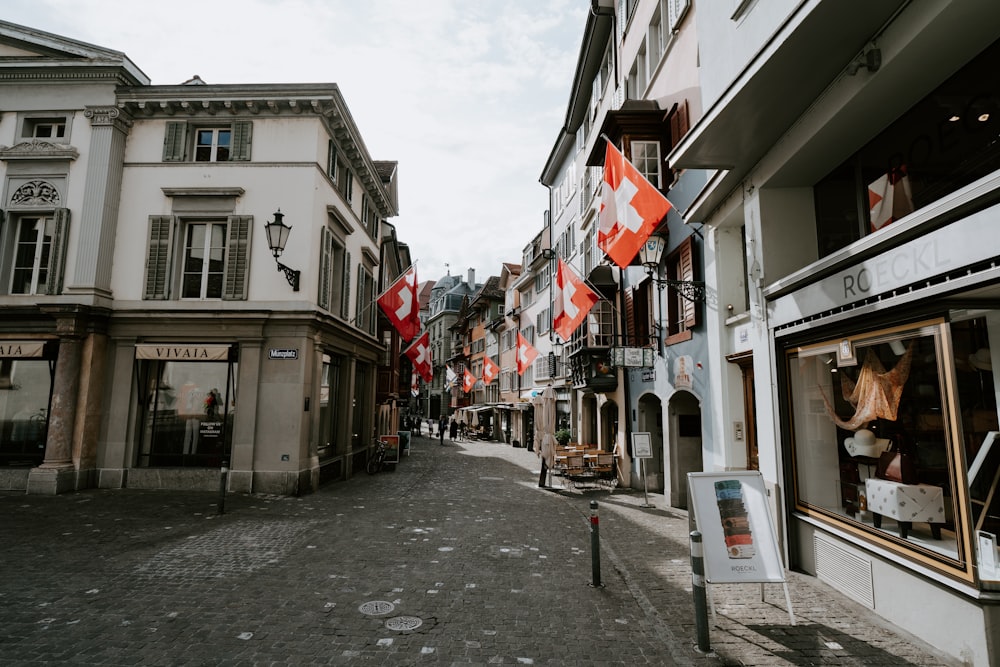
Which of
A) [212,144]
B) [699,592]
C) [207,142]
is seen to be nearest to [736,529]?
[699,592]

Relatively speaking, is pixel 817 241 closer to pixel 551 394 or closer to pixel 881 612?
pixel 881 612

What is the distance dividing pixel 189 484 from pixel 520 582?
11.2 metres

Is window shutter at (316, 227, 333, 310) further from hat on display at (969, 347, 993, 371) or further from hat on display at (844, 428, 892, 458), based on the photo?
hat on display at (969, 347, 993, 371)

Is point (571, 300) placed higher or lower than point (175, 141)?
lower

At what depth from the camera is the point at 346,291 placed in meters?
18.6

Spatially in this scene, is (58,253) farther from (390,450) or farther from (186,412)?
(390,450)

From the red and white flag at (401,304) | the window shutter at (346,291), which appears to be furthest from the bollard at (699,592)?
the window shutter at (346,291)

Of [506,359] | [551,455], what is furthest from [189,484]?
[506,359]

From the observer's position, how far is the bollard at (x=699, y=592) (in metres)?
4.84

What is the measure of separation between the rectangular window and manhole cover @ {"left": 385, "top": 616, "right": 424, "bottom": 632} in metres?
12.2

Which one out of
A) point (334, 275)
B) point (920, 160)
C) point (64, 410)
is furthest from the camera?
point (334, 275)

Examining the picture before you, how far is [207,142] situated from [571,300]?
11709mm

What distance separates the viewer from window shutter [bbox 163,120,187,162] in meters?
15.3

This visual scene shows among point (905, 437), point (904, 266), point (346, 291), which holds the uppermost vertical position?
point (346, 291)
